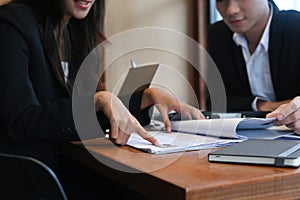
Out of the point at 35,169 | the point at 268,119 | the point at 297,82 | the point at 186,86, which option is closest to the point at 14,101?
the point at 35,169

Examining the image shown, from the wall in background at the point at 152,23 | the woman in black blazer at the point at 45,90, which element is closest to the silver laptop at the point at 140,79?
the woman in black blazer at the point at 45,90

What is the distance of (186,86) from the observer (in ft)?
8.59

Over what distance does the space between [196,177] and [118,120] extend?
0.30 metres

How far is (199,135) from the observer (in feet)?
3.51

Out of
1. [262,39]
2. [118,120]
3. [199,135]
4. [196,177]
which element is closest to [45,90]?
[118,120]

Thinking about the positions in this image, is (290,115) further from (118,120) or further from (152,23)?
(152,23)

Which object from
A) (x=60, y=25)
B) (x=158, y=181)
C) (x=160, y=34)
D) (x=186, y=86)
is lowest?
(x=186, y=86)

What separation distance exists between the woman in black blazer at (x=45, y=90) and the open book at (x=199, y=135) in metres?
0.03

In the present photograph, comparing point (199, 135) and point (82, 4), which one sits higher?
point (82, 4)

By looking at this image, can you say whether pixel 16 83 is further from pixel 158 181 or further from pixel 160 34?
pixel 160 34

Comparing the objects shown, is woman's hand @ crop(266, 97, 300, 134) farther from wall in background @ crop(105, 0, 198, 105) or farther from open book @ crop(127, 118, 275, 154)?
wall in background @ crop(105, 0, 198, 105)

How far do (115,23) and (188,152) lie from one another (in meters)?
1.90

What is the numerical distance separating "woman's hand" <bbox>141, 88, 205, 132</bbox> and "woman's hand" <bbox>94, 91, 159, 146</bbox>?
0.63ft

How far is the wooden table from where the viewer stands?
24.9 inches
